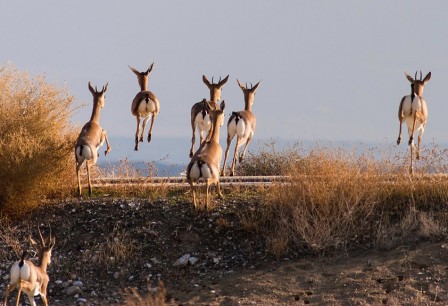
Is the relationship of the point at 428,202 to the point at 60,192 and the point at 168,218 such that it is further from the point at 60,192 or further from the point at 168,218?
the point at 60,192

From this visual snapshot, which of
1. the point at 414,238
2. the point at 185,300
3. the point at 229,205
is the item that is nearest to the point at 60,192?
the point at 229,205

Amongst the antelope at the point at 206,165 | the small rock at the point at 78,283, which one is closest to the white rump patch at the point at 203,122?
the antelope at the point at 206,165

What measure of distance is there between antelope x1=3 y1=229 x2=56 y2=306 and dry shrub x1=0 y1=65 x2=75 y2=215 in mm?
3102

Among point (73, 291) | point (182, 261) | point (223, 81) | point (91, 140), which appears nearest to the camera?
point (73, 291)

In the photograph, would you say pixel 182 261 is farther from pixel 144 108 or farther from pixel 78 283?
pixel 144 108

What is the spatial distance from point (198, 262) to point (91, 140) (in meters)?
3.96

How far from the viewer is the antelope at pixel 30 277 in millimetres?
12602

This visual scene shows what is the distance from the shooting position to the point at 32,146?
17.3 m

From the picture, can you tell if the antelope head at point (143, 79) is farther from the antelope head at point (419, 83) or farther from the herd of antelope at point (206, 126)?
the antelope head at point (419, 83)

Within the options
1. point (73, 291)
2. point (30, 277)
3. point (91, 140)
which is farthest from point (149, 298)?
point (91, 140)


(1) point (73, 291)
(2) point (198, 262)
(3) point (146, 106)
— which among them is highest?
(3) point (146, 106)

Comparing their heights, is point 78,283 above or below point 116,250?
below

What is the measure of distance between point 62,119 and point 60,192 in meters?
2.13

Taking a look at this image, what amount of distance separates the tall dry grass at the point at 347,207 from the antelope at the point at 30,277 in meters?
3.60
